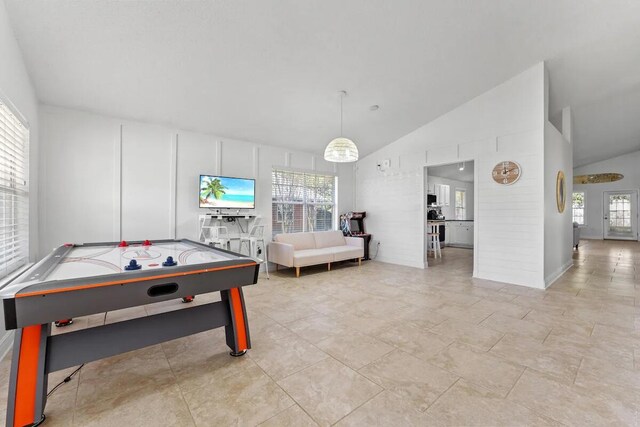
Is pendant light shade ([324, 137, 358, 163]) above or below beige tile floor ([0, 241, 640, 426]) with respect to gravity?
above

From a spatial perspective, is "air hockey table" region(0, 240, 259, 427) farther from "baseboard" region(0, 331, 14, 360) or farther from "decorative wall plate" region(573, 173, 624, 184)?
"decorative wall plate" region(573, 173, 624, 184)

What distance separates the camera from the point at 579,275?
205 inches

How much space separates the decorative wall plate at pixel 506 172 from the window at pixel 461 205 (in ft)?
21.2

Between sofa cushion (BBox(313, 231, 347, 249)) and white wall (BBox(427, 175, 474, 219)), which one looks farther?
white wall (BBox(427, 175, 474, 219))

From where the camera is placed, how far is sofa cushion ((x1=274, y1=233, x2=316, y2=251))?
5.77 m

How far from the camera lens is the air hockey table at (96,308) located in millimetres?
1480

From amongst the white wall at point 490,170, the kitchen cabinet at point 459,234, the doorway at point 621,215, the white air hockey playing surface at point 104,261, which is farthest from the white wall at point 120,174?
the doorway at point 621,215

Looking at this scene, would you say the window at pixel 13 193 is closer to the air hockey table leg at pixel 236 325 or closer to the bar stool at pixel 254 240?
the air hockey table leg at pixel 236 325

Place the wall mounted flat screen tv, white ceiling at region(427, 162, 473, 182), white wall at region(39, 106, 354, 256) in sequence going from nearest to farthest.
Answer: white wall at region(39, 106, 354, 256) → the wall mounted flat screen tv → white ceiling at region(427, 162, 473, 182)

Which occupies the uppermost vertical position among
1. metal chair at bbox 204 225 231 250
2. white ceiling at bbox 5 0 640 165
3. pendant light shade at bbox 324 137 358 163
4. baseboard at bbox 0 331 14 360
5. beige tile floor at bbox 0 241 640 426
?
white ceiling at bbox 5 0 640 165

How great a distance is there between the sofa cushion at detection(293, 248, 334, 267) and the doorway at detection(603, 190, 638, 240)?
12596 millimetres

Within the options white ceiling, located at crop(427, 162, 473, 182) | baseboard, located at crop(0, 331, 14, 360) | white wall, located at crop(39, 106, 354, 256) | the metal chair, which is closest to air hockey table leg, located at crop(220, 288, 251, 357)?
baseboard, located at crop(0, 331, 14, 360)

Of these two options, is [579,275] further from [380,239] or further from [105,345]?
[105,345]

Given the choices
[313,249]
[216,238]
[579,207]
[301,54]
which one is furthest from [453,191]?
[216,238]
